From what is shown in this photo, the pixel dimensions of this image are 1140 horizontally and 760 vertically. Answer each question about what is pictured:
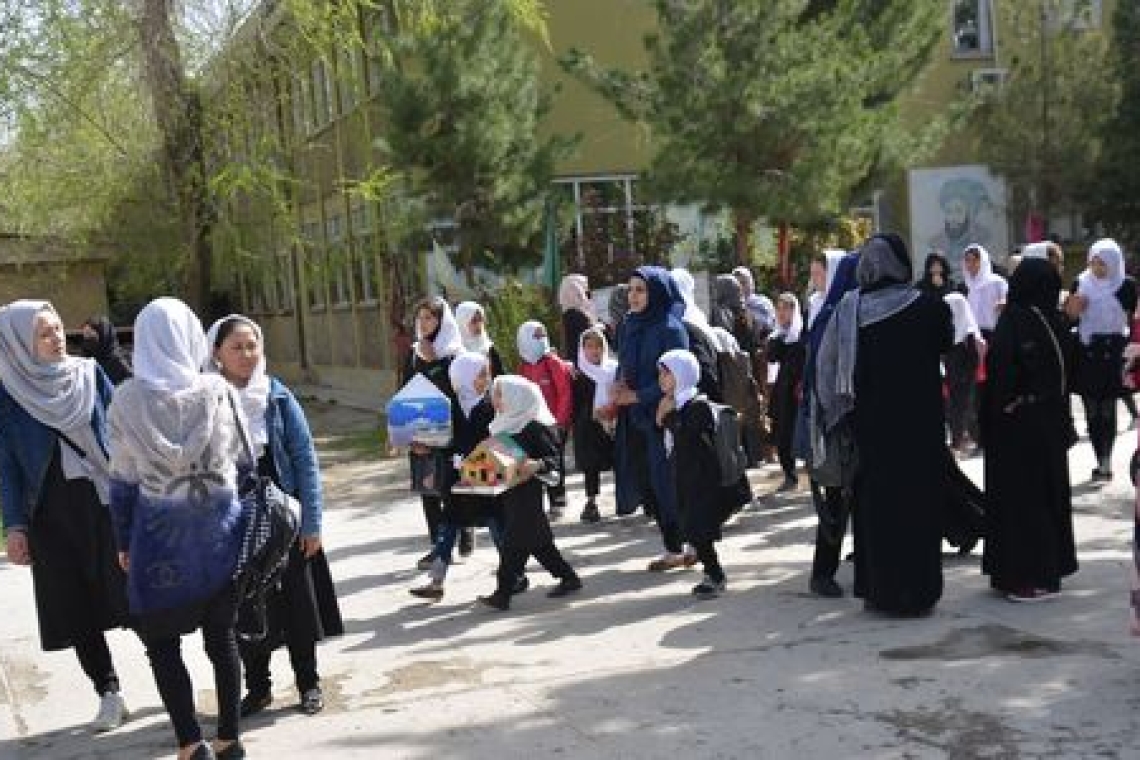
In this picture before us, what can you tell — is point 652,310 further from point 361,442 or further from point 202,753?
point 361,442

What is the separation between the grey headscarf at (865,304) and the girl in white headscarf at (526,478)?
1567mm

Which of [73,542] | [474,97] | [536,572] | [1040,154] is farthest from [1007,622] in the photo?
[1040,154]

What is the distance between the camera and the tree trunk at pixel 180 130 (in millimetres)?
14352

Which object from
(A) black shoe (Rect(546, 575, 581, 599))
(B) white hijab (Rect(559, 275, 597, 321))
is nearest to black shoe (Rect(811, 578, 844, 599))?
(A) black shoe (Rect(546, 575, 581, 599))

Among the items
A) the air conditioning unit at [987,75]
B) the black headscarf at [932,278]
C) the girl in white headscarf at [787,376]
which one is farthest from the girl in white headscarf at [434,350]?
the air conditioning unit at [987,75]

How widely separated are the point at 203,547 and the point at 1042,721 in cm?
307

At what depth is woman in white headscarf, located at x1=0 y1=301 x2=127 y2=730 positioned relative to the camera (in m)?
5.18

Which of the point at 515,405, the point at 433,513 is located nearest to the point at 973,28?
the point at 433,513

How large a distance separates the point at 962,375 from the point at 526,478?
17.1ft

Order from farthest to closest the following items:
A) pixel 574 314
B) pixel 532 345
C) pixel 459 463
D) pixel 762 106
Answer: pixel 762 106 → pixel 574 314 → pixel 532 345 → pixel 459 463

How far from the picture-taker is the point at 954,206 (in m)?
23.9

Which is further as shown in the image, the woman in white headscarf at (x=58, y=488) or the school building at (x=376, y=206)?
the school building at (x=376, y=206)

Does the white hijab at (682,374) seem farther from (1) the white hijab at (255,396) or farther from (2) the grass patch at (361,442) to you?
(2) the grass patch at (361,442)

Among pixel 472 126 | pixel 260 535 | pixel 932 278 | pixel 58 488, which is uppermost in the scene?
pixel 472 126
